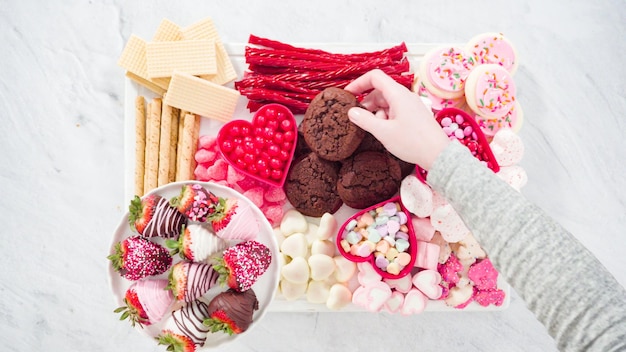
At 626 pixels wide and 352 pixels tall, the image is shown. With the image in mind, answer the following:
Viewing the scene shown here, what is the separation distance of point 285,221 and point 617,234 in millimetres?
1307

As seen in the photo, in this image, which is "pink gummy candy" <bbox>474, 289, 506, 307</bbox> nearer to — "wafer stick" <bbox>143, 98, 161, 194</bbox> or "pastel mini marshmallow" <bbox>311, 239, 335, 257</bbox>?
"pastel mini marshmallow" <bbox>311, 239, 335, 257</bbox>

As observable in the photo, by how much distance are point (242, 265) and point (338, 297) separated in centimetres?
39

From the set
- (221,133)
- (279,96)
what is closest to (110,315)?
(221,133)

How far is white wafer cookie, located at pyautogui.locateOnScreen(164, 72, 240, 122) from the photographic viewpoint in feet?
4.74

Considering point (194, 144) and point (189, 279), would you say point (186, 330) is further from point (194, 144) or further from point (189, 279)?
point (194, 144)

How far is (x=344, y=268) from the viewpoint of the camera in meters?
1.46

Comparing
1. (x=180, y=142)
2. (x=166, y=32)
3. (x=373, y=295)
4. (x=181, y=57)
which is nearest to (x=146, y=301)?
(x=180, y=142)

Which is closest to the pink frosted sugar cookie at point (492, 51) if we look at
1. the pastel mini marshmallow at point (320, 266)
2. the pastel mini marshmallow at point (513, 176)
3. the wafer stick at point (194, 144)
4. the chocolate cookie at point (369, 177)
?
the pastel mini marshmallow at point (513, 176)

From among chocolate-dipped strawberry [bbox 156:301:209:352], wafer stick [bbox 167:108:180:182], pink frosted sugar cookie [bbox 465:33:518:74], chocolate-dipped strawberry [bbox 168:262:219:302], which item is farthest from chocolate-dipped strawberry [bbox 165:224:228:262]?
pink frosted sugar cookie [bbox 465:33:518:74]

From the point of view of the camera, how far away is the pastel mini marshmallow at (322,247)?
4.75 ft

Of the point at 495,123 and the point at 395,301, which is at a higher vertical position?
the point at 495,123

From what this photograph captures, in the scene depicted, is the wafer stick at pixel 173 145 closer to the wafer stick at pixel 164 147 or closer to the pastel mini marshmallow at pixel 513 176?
the wafer stick at pixel 164 147

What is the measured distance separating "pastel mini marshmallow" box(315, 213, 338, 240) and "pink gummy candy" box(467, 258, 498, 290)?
A: 1.46ft

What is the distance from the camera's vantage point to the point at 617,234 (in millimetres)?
1827
